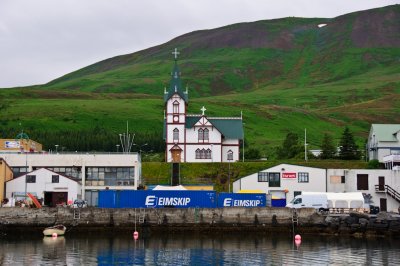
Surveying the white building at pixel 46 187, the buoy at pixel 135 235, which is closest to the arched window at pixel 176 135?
the white building at pixel 46 187

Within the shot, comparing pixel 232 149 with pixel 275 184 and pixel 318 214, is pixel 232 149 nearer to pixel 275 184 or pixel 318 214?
pixel 275 184

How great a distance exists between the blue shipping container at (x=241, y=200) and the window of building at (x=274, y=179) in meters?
13.6

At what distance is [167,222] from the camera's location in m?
78.1

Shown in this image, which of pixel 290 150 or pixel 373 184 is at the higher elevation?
pixel 290 150

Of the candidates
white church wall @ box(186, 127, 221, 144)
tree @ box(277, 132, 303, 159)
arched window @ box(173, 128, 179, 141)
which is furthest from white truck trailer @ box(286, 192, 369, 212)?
tree @ box(277, 132, 303, 159)

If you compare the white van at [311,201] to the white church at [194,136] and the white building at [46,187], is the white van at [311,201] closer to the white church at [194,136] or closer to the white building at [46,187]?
the white building at [46,187]

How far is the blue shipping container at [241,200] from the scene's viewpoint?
83.9 meters

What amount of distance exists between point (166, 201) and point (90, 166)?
64.8 ft

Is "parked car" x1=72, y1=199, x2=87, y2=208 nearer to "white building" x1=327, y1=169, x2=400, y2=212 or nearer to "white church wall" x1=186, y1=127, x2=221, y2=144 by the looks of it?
"white building" x1=327, y1=169, x2=400, y2=212

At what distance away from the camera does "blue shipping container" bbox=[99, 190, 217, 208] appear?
82.1 m

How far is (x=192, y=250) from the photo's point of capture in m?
66.1

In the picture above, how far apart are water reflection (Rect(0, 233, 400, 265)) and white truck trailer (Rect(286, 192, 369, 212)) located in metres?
10.4

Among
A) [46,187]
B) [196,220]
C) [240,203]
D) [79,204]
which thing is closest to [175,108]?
[46,187]

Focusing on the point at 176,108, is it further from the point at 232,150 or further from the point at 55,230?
the point at 55,230
